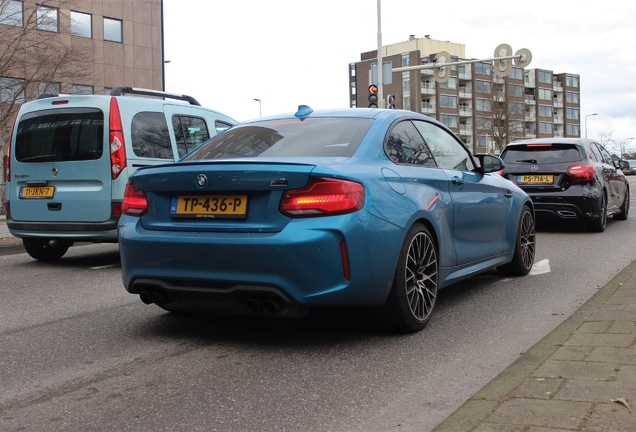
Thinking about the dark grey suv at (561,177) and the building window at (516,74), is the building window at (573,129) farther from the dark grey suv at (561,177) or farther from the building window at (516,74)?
the dark grey suv at (561,177)

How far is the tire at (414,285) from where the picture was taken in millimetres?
4590

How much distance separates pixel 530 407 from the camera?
123 inches

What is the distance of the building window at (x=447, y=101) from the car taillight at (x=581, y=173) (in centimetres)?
10487

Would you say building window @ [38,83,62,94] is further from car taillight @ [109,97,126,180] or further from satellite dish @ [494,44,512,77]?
car taillight @ [109,97,126,180]

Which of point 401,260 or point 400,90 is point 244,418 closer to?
point 401,260

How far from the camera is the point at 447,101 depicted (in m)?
115

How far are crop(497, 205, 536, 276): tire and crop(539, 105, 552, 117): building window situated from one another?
13347 centimetres

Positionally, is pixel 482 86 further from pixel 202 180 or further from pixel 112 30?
pixel 202 180

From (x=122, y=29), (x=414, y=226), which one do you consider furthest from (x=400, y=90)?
(x=414, y=226)

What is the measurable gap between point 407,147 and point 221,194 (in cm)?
154

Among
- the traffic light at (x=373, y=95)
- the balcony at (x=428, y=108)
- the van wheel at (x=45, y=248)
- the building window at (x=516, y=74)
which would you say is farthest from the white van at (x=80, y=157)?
the building window at (x=516, y=74)

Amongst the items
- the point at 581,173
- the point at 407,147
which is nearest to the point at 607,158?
the point at 581,173

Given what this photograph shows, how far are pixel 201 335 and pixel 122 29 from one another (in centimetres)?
4257

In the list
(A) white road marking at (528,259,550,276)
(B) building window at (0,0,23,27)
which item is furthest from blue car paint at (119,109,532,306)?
(B) building window at (0,0,23,27)
